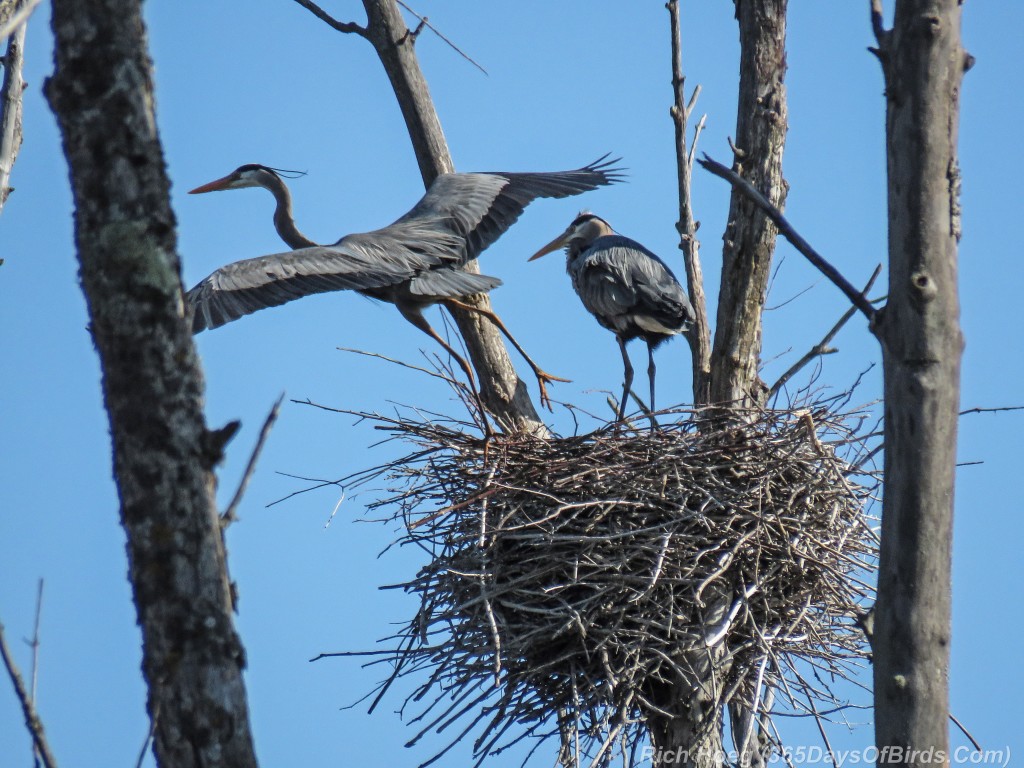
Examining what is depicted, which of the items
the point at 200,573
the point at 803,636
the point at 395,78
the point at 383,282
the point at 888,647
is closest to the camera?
the point at 200,573

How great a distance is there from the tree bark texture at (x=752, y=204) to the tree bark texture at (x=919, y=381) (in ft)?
8.88

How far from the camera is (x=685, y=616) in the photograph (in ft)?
15.1

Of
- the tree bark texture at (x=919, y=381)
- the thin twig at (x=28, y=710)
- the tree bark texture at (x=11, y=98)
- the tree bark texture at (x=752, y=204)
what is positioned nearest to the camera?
the thin twig at (x=28, y=710)

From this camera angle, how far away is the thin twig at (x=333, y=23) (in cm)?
652

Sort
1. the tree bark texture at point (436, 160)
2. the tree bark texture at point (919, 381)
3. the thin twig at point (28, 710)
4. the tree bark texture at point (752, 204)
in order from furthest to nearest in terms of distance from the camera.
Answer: the tree bark texture at point (436, 160) < the tree bark texture at point (752, 204) < the tree bark texture at point (919, 381) < the thin twig at point (28, 710)

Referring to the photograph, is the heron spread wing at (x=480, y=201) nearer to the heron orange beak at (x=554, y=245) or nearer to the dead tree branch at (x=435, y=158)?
the dead tree branch at (x=435, y=158)

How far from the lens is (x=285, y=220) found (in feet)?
25.0

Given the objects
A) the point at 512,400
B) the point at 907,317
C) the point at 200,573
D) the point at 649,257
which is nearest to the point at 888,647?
the point at 907,317

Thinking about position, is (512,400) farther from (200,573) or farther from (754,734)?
(200,573)

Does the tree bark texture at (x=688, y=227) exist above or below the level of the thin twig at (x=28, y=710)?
above

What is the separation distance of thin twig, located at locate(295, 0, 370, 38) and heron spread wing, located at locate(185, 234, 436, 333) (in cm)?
133

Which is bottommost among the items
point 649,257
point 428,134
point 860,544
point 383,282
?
point 860,544

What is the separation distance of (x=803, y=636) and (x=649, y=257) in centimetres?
257

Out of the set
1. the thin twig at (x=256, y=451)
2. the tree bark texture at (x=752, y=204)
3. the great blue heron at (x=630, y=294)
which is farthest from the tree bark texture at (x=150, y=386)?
the great blue heron at (x=630, y=294)
